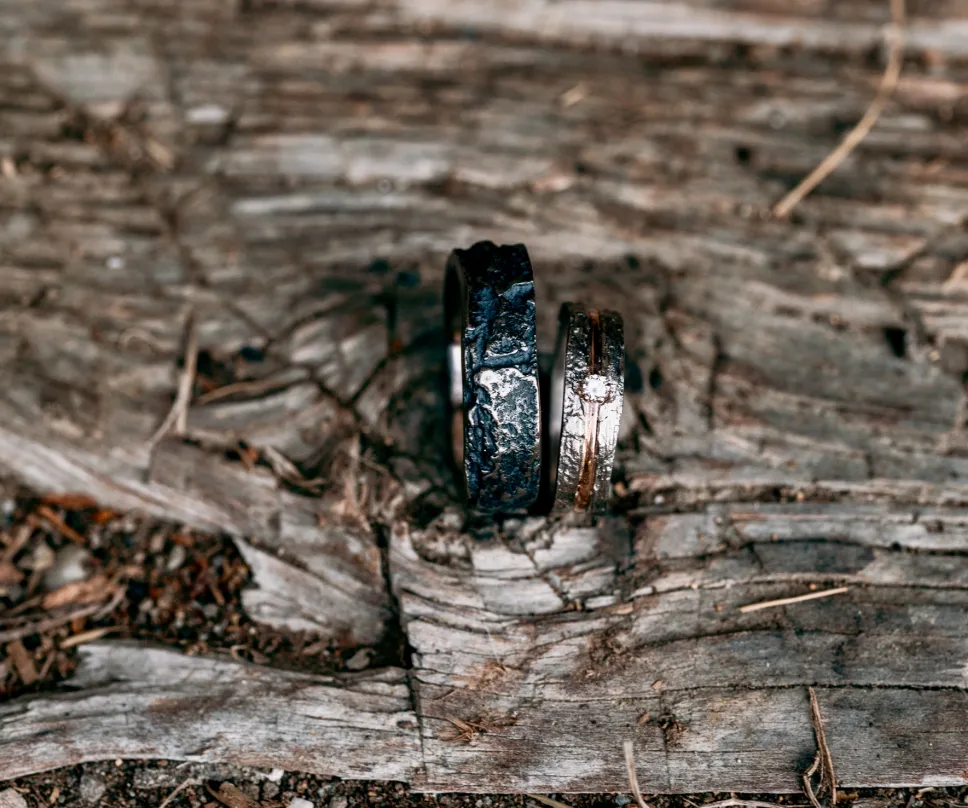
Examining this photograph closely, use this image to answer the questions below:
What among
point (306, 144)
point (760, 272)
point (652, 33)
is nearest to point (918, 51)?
point (652, 33)

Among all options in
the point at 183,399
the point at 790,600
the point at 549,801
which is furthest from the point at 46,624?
the point at 790,600

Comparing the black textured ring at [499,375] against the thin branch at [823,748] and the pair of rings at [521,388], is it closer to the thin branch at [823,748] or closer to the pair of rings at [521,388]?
the pair of rings at [521,388]

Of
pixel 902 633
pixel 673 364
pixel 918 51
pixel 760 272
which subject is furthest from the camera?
pixel 918 51

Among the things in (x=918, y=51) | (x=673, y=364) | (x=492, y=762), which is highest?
(x=918, y=51)

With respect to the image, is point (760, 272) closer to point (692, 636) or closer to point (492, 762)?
point (692, 636)

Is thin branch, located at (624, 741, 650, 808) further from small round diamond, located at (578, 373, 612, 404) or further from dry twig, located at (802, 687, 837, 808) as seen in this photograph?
small round diamond, located at (578, 373, 612, 404)

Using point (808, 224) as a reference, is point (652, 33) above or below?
above
